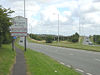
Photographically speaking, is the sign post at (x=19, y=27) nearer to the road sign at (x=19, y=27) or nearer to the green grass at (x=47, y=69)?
the road sign at (x=19, y=27)

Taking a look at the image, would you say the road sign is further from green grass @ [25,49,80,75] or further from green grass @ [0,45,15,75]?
green grass @ [25,49,80,75]

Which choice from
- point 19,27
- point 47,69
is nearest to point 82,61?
point 47,69

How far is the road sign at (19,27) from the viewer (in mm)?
26503

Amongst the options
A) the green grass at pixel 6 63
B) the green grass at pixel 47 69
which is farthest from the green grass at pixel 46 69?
the green grass at pixel 6 63

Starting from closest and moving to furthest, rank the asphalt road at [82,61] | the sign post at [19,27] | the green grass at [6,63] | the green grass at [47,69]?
the green grass at [47,69], the green grass at [6,63], the asphalt road at [82,61], the sign post at [19,27]

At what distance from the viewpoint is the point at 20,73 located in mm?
9539

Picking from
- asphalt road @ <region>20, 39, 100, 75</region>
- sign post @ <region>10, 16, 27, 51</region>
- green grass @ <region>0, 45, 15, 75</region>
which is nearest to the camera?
green grass @ <region>0, 45, 15, 75</region>

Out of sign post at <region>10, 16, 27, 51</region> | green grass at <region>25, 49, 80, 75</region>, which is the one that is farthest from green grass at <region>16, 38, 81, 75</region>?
sign post at <region>10, 16, 27, 51</region>

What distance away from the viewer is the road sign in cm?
2650

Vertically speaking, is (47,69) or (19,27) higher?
(19,27)

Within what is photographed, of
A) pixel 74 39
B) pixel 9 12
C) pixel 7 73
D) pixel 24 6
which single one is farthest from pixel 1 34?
pixel 74 39

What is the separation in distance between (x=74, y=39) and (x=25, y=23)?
281 feet

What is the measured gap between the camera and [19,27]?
88.4 feet

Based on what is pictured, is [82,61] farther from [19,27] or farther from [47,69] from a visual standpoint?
[19,27]
